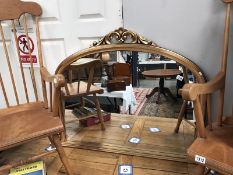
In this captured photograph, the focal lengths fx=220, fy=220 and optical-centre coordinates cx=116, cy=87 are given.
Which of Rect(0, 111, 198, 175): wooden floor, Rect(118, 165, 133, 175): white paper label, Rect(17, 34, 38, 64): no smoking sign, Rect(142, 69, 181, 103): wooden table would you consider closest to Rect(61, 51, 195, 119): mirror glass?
Rect(142, 69, 181, 103): wooden table

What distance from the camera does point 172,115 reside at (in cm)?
153

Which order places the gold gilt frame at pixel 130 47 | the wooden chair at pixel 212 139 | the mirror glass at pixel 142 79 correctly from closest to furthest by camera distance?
the wooden chair at pixel 212 139 → the gold gilt frame at pixel 130 47 → the mirror glass at pixel 142 79

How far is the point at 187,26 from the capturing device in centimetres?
112

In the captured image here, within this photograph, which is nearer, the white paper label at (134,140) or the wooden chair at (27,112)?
the wooden chair at (27,112)

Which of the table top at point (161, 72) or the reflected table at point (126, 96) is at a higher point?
the table top at point (161, 72)

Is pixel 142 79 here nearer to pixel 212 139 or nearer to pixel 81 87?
pixel 81 87

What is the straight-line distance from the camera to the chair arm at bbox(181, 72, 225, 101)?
81 cm

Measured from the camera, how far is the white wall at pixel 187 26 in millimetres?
1078

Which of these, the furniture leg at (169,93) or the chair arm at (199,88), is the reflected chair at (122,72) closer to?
the furniture leg at (169,93)

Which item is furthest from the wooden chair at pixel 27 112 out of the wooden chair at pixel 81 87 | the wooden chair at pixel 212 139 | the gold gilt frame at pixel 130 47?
the wooden chair at pixel 212 139

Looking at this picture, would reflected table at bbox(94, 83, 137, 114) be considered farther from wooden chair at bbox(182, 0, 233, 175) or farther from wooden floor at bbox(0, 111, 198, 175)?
wooden chair at bbox(182, 0, 233, 175)

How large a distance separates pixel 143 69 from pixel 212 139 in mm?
591

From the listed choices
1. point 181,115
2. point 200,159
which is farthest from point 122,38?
point 200,159

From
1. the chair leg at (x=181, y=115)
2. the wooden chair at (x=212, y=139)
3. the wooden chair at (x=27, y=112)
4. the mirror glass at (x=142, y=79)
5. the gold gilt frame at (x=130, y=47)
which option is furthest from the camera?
the chair leg at (x=181, y=115)
